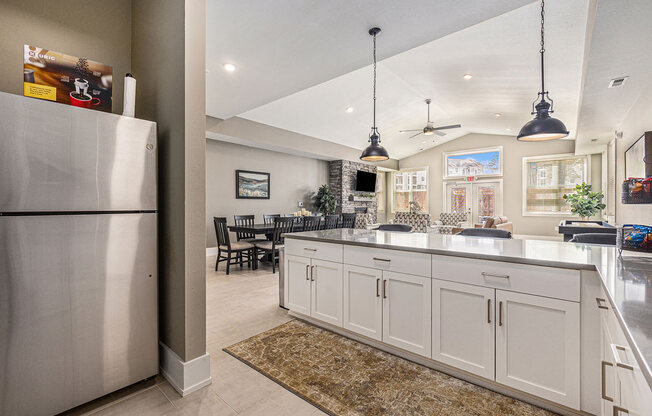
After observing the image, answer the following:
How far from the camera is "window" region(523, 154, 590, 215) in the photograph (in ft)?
26.8

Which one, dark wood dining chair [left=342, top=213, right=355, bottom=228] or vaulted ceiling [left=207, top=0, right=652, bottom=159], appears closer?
vaulted ceiling [left=207, top=0, right=652, bottom=159]

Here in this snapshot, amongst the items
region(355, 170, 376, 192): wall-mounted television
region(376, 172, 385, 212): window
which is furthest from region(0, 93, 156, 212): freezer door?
region(376, 172, 385, 212): window

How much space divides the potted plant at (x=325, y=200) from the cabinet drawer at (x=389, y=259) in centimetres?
617

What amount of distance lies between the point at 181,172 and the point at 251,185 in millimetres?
5368

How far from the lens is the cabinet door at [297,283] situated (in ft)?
8.97

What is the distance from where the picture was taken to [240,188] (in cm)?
684

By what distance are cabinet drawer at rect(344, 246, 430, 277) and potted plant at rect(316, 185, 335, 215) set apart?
6.17 metres

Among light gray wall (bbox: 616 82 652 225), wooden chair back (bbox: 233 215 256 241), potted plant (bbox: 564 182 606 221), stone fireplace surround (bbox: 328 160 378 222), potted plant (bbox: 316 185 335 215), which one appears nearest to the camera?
light gray wall (bbox: 616 82 652 225)

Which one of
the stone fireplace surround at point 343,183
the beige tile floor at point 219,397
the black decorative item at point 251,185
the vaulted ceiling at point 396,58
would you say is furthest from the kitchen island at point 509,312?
the stone fireplace surround at point 343,183

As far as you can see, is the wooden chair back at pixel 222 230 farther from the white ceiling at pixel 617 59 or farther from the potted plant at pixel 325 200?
the white ceiling at pixel 617 59

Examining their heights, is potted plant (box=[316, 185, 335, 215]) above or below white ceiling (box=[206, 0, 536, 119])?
below

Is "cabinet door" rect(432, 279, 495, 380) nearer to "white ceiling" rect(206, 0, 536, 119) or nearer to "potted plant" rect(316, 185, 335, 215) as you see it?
"white ceiling" rect(206, 0, 536, 119)

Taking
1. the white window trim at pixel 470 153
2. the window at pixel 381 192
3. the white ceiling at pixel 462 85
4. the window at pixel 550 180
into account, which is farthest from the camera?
the window at pixel 381 192

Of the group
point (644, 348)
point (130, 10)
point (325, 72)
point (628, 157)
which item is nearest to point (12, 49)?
point (130, 10)
